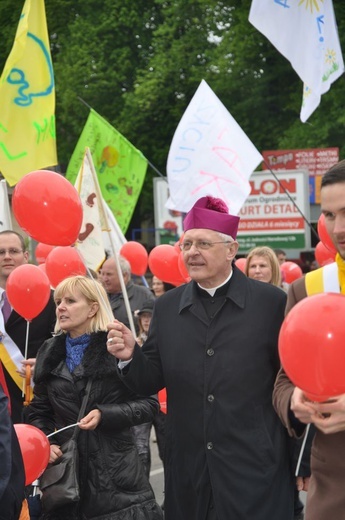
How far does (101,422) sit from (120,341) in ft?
2.24

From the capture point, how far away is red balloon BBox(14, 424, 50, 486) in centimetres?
446

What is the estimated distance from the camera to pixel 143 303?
29.3 ft

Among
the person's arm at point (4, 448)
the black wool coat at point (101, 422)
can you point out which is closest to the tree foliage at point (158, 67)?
the black wool coat at point (101, 422)

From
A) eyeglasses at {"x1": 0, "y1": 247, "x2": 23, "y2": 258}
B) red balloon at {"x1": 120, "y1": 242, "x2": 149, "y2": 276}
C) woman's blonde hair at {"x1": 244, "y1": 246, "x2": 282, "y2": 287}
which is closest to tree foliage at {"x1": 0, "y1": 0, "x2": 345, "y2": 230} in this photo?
red balloon at {"x1": 120, "y1": 242, "x2": 149, "y2": 276}

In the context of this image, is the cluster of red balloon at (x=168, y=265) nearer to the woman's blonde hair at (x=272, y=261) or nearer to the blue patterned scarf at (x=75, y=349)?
the woman's blonde hair at (x=272, y=261)

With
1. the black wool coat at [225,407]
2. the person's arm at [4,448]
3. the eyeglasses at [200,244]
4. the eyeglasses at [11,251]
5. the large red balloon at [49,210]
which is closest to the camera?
the person's arm at [4,448]

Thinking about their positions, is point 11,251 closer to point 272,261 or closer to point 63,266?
point 63,266

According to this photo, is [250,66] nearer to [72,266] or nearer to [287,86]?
[287,86]

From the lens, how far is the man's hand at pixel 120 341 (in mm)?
4293

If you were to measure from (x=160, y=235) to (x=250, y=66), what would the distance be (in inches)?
572

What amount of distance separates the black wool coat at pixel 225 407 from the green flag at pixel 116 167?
26.7ft

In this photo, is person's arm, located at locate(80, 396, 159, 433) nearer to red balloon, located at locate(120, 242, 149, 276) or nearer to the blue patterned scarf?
the blue patterned scarf

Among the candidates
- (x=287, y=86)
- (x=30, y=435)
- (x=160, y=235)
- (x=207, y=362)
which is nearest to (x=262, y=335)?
(x=207, y=362)

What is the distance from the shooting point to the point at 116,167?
41.9 feet
